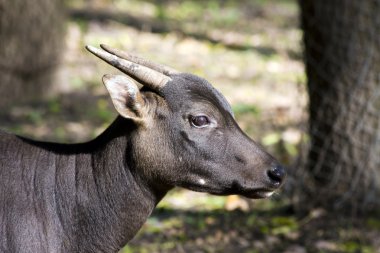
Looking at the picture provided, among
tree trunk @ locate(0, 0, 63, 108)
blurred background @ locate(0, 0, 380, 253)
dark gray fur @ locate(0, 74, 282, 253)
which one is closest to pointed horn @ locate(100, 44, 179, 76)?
dark gray fur @ locate(0, 74, 282, 253)

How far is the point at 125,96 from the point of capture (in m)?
4.21

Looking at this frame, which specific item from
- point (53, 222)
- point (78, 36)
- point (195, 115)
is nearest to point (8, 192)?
point (53, 222)

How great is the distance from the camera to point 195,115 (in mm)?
4277

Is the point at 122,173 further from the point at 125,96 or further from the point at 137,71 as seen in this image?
the point at 137,71

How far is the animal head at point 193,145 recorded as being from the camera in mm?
4293

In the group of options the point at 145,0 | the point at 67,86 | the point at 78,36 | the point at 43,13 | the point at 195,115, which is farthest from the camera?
the point at 145,0

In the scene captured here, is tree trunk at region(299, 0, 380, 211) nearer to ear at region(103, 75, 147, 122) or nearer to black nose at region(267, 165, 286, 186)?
black nose at region(267, 165, 286, 186)

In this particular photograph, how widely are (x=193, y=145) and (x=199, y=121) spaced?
140 millimetres

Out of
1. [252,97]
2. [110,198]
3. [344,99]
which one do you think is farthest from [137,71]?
[252,97]

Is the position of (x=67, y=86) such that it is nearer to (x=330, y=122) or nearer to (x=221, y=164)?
(x=330, y=122)

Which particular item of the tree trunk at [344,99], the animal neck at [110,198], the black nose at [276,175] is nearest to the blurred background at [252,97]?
the tree trunk at [344,99]

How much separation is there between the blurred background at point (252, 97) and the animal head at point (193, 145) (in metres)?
2.19

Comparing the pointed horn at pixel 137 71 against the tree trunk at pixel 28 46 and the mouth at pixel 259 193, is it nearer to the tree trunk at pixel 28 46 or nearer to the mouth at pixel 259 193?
the mouth at pixel 259 193

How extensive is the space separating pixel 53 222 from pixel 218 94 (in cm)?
118
